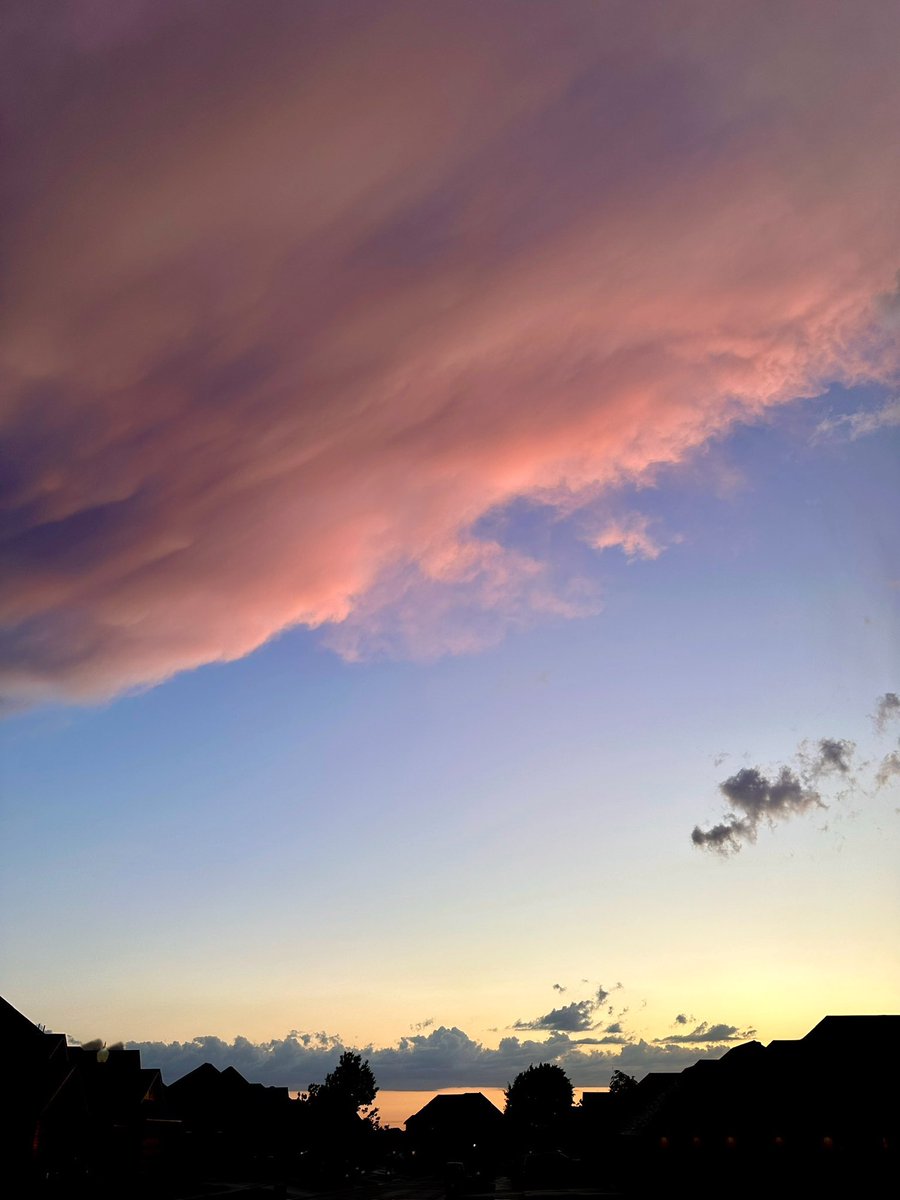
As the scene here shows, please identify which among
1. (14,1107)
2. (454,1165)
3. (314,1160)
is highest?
(14,1107)

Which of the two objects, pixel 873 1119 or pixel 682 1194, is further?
pixel 682 1194

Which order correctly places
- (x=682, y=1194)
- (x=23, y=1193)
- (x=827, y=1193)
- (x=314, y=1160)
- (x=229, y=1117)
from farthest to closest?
1. (x=314, y=1160)
2. (x=229, y=1117)
3. (x=682, y=1194)
4. (x=827, y=1193)
5. (x=23, y=1193)

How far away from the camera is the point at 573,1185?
102000 mm

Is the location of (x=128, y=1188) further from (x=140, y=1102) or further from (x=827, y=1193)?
(x=827, y=1193)

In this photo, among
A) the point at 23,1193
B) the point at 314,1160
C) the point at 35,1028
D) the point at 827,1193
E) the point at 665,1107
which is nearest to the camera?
the point at 23,1193

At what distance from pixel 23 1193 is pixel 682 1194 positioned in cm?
5149

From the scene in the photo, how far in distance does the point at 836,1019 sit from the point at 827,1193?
1458cm

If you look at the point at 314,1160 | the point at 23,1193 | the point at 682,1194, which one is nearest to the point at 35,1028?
the point at 23,1193

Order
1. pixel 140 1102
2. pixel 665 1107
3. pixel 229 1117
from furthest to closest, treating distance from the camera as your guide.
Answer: pixel 229 1117
pixel 665 1107
pixel 140 1102

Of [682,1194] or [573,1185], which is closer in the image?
[682,1194]

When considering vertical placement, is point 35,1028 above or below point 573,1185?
above

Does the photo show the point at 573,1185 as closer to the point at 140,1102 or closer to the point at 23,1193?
the point at 140,1102

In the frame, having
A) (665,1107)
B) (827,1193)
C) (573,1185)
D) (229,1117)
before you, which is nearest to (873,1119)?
(827,1193)

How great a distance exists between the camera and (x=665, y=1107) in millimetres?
98125
